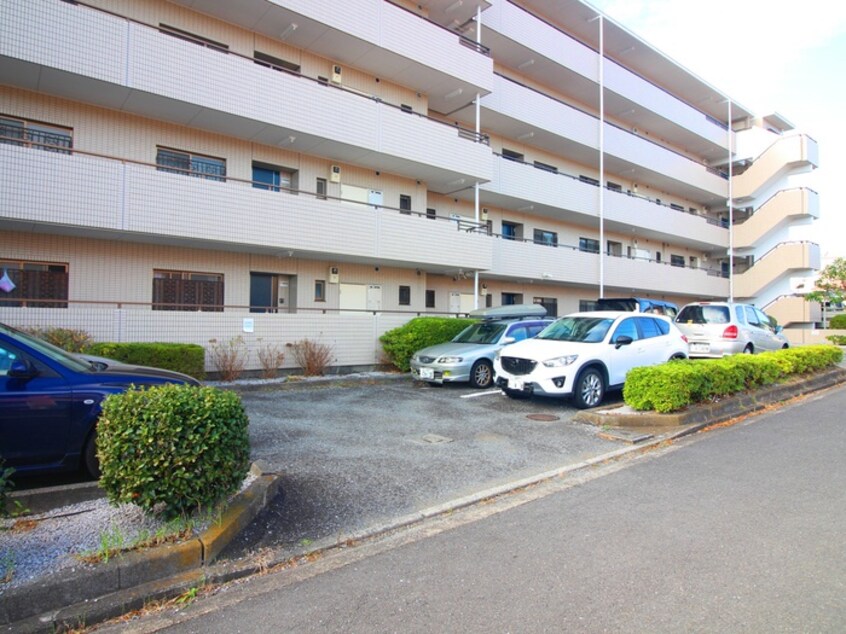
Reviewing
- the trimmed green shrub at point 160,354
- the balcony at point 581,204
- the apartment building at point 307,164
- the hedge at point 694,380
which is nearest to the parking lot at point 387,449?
the hedge at point 694,380

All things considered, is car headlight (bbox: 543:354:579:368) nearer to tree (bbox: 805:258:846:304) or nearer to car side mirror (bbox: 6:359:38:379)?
car side mirror (bbox: 6:359:38:379)

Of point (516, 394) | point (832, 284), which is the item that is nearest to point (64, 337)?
point (516, 394)

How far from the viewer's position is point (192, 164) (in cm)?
1365

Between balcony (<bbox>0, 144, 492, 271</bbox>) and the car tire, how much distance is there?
666 centimetres

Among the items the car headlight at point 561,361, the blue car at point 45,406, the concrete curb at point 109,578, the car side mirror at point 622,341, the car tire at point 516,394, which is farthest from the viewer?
the car side mirror at point 622,341

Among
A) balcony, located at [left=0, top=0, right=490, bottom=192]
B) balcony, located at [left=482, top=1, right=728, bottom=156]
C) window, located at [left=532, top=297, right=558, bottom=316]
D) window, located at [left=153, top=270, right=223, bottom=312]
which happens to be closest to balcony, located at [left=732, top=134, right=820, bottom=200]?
balcony, located at [left=482, top=1, right=728, bottom=156]

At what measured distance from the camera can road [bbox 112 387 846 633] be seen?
3.01 m

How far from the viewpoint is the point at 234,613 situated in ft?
10.4

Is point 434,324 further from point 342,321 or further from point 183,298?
point 183,298

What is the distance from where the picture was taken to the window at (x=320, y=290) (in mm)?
15570

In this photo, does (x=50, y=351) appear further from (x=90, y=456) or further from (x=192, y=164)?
(x=192, y=164)

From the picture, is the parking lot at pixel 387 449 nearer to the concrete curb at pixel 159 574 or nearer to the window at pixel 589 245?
the concrete curb at pixel 159 574

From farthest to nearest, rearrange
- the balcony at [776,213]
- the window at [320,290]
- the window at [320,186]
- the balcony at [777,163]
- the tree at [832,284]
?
the tree at [832,284] → the balcony at [777,163] → the balcony at [776,213] → the window at [320,186] → the window at [320,290]

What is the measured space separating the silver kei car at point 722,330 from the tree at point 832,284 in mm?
20633
